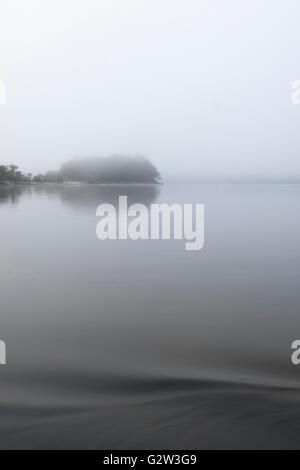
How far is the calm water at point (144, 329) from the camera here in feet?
7.24

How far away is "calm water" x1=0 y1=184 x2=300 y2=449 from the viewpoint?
2207 mm

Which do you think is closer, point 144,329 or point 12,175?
point 144,329

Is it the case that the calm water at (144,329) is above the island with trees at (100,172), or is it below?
below

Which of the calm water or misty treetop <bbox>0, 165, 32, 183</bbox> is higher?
misty treetop <bbox>0, 165, 32, 183</bbox>

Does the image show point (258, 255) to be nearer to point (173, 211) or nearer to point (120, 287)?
point (173, 211)

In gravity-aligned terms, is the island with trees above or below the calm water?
above

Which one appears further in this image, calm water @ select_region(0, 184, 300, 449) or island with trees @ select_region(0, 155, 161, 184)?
island with trees @ select_region(0, 155, 161, 184)

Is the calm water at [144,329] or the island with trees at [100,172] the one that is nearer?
the calm water at [144,329]

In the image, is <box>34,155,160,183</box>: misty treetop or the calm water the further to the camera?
<box>34,155,160,183</box>: misty treetop

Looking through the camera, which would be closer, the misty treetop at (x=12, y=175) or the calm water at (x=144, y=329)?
the calm water at (x=144, y=329)

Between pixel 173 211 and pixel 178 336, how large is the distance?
1693 mm

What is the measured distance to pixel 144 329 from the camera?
337cm
